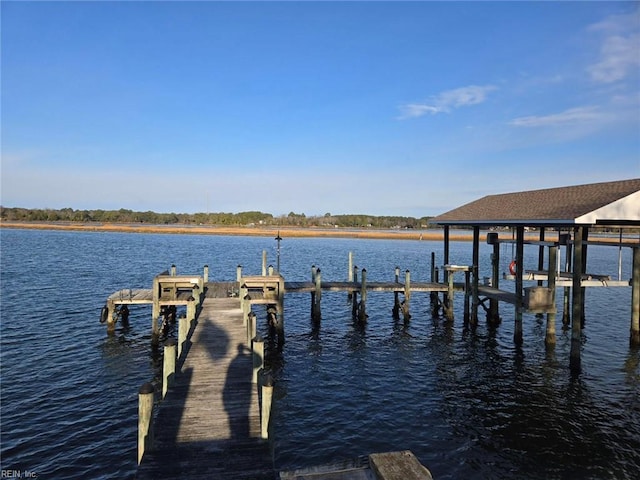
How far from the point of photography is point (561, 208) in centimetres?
1753

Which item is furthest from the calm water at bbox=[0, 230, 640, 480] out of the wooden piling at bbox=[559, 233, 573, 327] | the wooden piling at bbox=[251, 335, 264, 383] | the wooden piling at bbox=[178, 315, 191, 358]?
the wooden piling at bbox=[178, 315, 191, 358]

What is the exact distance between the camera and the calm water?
10.9 metres

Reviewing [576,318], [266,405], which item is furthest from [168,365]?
[576,318]

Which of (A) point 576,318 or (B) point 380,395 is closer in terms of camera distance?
(B) point 380,395

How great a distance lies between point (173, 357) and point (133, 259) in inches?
1918

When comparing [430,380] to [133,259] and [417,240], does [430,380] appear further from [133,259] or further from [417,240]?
[417,240]

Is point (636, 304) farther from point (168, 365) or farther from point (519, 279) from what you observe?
point (168, 365)

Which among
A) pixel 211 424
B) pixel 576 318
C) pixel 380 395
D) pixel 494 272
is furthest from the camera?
pixel 494 272

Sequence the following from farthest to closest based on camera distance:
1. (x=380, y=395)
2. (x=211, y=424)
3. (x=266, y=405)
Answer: (x=380, y=395) → (x=211, y=424) → (x=266, y=405)

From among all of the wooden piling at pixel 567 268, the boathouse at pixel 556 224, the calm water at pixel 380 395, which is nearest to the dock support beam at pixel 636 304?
the boathouse at pixel 556 224

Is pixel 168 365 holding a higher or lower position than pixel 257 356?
lower

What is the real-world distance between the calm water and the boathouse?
84.2 inches

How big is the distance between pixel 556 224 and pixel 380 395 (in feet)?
32.5

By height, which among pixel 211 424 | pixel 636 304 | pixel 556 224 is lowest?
pixel 211 424
